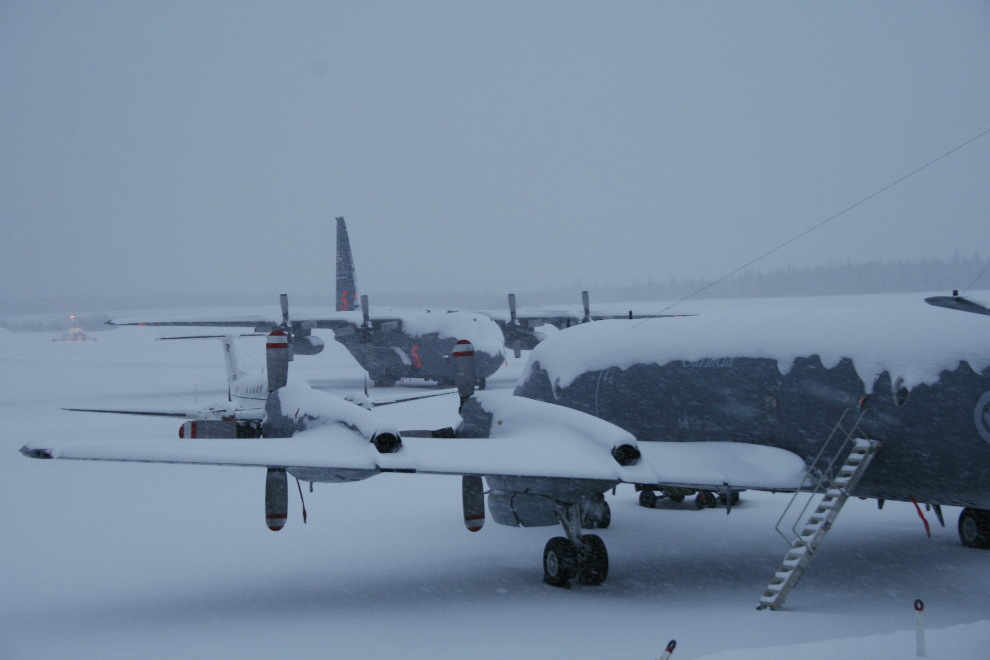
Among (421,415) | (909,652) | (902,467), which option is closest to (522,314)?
(421,415)

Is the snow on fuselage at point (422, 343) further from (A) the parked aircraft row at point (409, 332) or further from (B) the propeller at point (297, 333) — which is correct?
(B) the propeller at point (297, 333)

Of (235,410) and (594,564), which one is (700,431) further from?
(235,410)

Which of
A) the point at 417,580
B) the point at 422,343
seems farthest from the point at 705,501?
the point at 422,343

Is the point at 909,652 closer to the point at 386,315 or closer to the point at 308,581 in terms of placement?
the point at 308,581

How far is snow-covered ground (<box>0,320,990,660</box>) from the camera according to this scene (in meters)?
6.70

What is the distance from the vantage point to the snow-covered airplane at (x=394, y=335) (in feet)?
109

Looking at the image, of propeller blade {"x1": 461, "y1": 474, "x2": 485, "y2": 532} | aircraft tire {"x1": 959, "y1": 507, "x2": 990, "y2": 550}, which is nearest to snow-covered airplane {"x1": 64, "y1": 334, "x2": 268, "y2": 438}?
propeller blade {"x1": 461, "y1": 474, "x2": 485, "y2": 532}

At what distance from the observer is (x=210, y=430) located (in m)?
14.6

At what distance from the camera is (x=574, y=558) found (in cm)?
863

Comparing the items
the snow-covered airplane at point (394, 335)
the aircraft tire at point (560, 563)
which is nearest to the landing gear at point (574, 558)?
the aircraft tire at point (560, 563)

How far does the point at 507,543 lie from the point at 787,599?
169 inches

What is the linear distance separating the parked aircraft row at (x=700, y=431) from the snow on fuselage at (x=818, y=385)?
0.06ft

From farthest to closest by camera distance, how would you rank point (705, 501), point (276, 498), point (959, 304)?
point (705, 501) < point (959, 304) < point (276, 498)

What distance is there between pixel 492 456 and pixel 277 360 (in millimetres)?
3524
